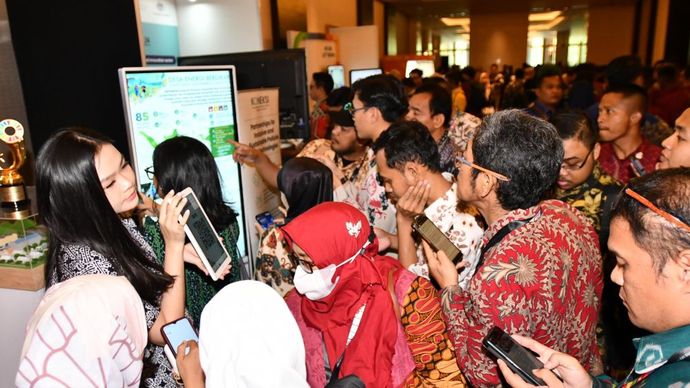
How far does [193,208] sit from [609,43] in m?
17.7

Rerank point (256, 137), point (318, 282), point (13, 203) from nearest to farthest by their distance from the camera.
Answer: point (318, 282) → point (13, 203) → point (256, 137)

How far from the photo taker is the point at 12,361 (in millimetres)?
1993

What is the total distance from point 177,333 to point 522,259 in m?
0.98

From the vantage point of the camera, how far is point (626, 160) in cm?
306

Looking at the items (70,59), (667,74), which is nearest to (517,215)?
(70,59)

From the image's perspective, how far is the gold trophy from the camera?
76.3 inches

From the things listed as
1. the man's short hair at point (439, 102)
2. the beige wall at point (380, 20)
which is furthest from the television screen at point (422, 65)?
the man's short hair at point (439, 102)

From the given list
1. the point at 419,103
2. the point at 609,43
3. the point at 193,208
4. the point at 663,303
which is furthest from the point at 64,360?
the point at 609,43

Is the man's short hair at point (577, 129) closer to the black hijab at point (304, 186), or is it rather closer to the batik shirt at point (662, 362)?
the black hijab at point (304, 186)

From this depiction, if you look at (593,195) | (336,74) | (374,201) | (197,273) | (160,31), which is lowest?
(197,273)

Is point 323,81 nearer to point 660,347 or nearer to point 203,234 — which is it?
point 203,234

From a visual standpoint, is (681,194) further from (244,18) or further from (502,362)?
(244,18)

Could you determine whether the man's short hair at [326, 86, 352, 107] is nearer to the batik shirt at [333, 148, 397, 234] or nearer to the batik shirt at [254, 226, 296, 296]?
the batik shirt at [333, 148, 397, 234]

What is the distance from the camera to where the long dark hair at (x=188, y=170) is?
187 cm
